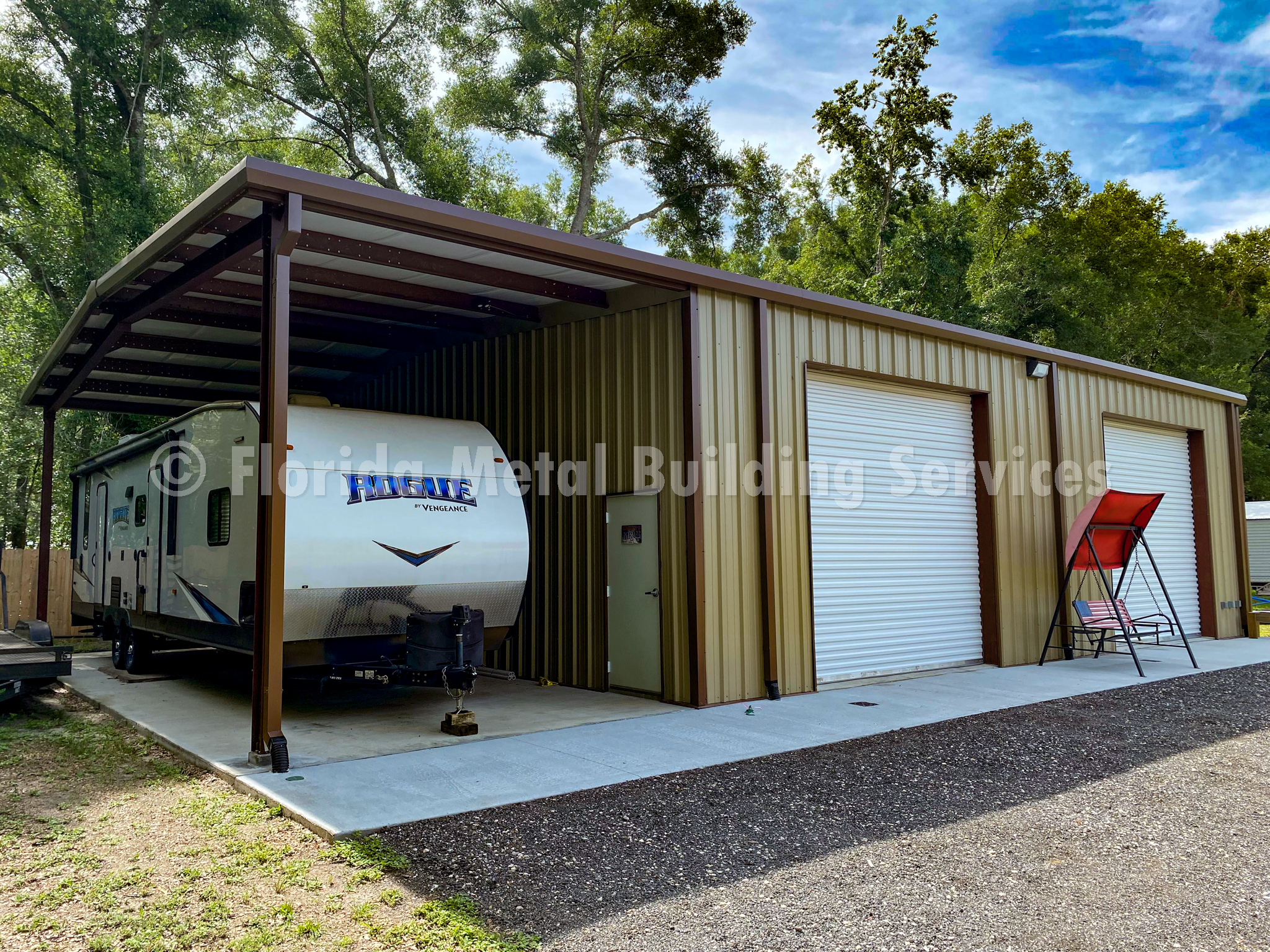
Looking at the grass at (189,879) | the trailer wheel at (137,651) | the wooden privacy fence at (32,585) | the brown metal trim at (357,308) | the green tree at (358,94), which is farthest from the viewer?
the green tree at (358,94)

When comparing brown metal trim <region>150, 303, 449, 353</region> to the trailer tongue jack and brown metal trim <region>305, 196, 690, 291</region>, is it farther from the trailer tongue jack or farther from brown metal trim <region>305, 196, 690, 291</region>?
the trailer tongue jack

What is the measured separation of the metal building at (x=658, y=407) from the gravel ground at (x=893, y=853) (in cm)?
239

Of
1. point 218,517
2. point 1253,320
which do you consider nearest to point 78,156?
point 218,517

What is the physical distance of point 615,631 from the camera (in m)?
9.28

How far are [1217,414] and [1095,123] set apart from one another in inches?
489

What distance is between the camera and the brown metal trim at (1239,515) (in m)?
15.5

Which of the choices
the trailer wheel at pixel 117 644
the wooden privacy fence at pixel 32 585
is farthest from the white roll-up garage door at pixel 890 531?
the wooden privacy fence at pixel 32 585

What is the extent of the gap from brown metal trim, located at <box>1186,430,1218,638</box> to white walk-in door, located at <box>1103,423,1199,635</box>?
0.07 metres

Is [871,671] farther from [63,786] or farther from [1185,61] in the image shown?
[1185,61]

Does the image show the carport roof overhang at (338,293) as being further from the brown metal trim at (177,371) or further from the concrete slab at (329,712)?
the concrete slab at (329,712)

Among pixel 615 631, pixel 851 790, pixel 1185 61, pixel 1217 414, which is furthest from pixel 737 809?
pixel 1185 61

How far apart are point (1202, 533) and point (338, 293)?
1367 centimetres

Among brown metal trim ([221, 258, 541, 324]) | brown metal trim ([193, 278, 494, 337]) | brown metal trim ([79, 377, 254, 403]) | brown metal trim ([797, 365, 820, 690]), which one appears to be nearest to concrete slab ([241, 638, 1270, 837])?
brown metal trim ([797, 365, 820, 690])

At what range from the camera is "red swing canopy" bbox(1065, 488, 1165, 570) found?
1106 centimetres
